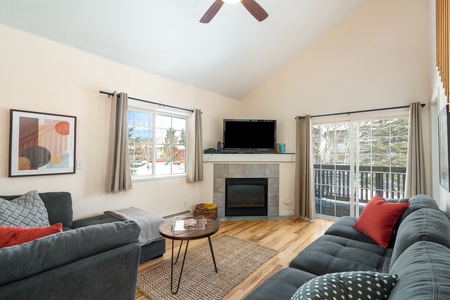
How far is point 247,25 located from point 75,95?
2.63 meters

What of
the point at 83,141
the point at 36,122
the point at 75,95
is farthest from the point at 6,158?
the point at 75,95

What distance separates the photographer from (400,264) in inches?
42.9

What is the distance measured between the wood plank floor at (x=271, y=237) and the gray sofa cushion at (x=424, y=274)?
143 cm

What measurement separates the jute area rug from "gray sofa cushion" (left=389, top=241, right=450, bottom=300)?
4.95 ft

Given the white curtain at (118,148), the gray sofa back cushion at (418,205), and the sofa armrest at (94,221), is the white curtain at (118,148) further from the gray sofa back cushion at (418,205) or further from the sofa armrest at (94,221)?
the gray sofa back cushion at (418,205)

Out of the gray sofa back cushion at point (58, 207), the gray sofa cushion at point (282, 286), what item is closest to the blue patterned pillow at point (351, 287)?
the gray sofa cushion at point (282, 286)

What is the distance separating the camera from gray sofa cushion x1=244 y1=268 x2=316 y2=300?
125cm

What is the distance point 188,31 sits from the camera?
3039mm

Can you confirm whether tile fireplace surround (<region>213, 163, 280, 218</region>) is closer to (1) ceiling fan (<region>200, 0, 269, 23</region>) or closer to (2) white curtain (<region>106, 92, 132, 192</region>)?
(2) white curtain (<region>106, 92, 132, 192</region>)

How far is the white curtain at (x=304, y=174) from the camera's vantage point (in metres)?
4.11

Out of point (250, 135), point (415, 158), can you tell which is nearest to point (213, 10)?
point (250, 135)

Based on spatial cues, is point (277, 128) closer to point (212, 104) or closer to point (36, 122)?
point (212, 104)

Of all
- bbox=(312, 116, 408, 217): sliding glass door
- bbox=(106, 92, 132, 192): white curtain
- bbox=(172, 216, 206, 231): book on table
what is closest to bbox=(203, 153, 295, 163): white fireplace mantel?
bbox=(312, 116, 408, 217): sliding glass door

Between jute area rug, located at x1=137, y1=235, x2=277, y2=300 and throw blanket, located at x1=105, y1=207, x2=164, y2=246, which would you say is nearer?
jute area rug, located at x1=137, y1=235, x2=277, y2=300
